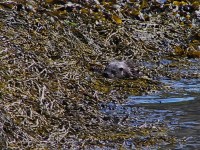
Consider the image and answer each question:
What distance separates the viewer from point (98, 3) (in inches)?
294

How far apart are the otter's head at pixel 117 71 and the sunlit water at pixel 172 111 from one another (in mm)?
432

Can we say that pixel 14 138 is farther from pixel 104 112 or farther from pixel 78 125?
pixel 104 112

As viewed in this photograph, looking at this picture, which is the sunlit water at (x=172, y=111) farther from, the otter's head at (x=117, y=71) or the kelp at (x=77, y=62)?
the otter's head at (x=117, y=71)

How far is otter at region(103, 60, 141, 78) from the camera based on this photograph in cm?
531

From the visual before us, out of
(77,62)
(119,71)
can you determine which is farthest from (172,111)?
(77,62)

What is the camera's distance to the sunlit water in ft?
12.7

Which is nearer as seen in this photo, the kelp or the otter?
the kelp

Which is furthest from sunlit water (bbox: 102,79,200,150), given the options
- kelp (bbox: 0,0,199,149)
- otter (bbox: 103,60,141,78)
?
otter (bbox: 103,60,141,78)

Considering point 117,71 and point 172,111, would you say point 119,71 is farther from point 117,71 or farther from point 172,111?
point 172,111

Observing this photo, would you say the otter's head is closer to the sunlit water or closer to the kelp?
the kelp

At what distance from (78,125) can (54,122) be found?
0.58 ft

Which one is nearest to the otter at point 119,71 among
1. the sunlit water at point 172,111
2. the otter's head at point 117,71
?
the otter's head at point 117,71

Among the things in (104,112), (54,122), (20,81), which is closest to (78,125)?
(54,122)

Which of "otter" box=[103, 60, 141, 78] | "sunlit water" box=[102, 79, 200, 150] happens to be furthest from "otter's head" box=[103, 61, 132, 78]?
"sunlit water" box=[102, 79, 200, 150]
